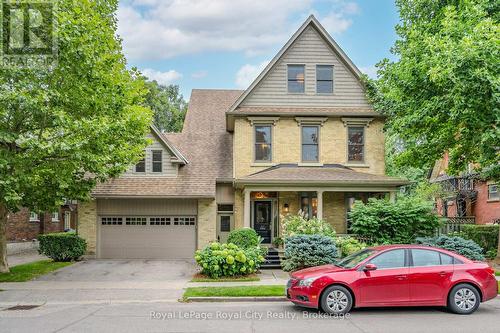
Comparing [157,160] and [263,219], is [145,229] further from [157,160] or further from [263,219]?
[263,219]

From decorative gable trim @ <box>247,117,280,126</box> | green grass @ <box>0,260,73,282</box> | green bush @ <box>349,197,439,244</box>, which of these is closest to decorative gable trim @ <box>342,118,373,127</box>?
decorative gable trim @ <box>247,117,280,126</box>

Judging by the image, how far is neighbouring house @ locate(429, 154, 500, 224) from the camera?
28.0 metres

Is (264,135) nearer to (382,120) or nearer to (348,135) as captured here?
(348,135)

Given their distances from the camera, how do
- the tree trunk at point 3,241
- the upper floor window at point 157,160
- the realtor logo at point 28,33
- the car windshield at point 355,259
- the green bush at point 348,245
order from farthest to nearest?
1. the upper floor window at point 157,160
2. the green bush at point 348,245
3. the tree trunk at point 3,241
4. the realtor logo at point 28,33
5. the car windshield at point 355,259

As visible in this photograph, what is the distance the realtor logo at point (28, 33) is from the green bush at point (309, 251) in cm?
1012

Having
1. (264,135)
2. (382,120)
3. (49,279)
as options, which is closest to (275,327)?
(49,279)

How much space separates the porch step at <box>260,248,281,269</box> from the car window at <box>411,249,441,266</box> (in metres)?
8.33

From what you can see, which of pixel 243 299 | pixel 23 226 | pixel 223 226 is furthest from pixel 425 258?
pixel 23 226

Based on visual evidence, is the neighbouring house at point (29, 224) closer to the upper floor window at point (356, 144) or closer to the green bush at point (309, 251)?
the green bush at point (309, 251)

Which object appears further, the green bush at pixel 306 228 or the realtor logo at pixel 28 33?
the green bush at pixel 306 228

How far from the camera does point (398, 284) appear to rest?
10.0 metres

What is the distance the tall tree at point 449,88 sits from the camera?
628 inches

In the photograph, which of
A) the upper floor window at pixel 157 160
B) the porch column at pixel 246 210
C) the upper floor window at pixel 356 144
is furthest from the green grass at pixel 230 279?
the upper floor window at pixel 356 144

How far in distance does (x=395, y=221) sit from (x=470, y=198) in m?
15.4
